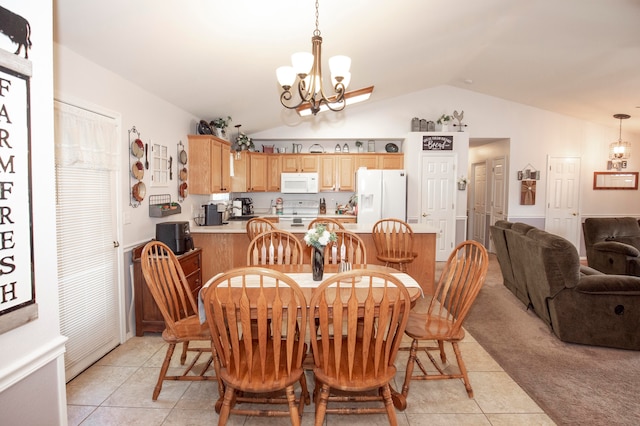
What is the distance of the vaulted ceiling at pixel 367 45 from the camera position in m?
2.40

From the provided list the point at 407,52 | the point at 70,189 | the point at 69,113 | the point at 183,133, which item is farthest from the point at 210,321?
the point at 407,52

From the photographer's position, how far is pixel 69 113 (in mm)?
2443

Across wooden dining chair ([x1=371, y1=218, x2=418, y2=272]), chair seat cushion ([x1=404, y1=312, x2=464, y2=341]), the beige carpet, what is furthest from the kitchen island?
chair seat cushion ([x1=404, y1=312, x2=464, y2=341])

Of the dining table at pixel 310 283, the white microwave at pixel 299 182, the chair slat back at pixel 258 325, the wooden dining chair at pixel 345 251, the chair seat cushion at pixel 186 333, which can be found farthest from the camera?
the white microwave at pixel 299 182

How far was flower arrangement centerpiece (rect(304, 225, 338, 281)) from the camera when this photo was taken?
2168 millimetres

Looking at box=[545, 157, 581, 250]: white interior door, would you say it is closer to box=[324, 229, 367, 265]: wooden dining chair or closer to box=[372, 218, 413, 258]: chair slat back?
box=[372, 218, 413, 258]: chair slat back

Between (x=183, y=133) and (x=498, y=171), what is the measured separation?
5.72 metres

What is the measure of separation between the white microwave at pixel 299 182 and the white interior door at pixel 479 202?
3732mm

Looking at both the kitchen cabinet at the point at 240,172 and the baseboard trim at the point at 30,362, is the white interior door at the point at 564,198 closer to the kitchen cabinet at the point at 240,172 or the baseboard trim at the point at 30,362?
the kitchen cabinet at the point at 240,172

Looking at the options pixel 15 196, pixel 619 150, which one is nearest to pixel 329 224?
pixel 15 196

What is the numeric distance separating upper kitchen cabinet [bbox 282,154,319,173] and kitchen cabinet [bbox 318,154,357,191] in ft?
0.48

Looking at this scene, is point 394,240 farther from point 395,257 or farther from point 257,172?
point 257,172

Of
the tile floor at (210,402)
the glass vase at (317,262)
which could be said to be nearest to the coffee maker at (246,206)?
the tile floor at (210,402)

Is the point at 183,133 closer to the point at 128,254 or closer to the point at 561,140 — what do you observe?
the point at 128,254
